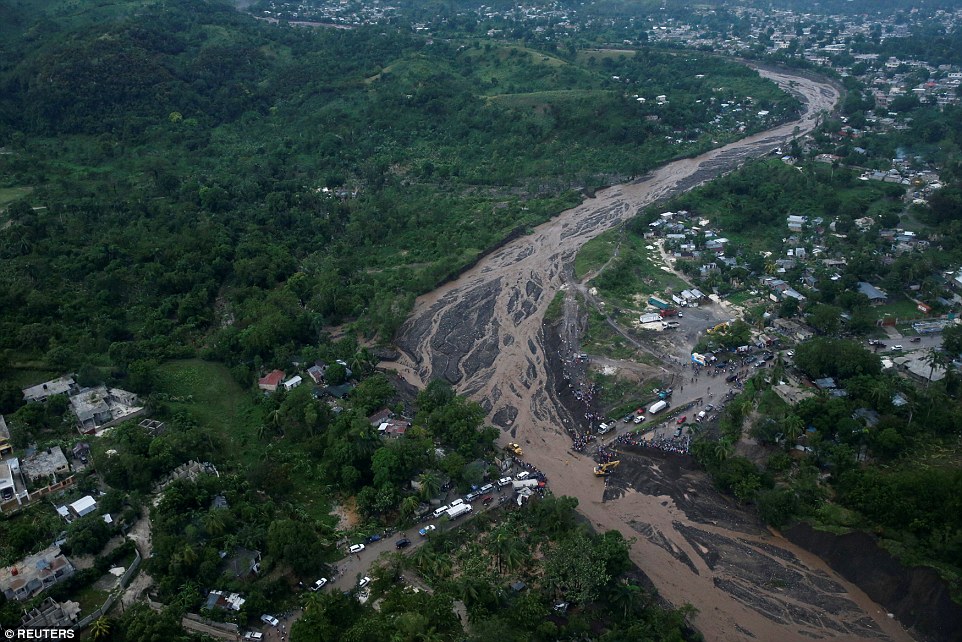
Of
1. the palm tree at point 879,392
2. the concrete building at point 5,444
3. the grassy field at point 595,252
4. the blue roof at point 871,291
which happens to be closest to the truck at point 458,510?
the concrete building at point 5,444

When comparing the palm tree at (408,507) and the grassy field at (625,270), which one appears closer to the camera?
the palm tree at (408,507)

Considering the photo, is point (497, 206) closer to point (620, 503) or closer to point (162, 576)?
point (620, 503)

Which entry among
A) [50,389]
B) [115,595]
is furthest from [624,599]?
[50,389]

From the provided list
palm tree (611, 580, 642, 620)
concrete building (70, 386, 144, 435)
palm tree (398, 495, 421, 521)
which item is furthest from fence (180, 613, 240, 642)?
concrete building (70, 386, 144, 435)

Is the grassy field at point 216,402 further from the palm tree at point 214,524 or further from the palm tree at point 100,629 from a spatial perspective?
the palm tree at point 100,629

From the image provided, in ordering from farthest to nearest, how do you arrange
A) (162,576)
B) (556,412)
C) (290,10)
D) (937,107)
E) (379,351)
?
(290,10) → (937,107) → (379,351) → (556,412) → (162,576)

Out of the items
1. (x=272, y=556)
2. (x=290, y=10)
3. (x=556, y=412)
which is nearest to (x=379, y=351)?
(x=556, y=412)
